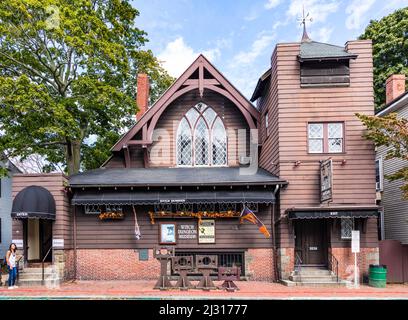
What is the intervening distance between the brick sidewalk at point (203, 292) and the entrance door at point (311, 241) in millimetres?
2031

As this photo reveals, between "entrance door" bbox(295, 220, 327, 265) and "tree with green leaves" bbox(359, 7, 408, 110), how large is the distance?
18.0 m

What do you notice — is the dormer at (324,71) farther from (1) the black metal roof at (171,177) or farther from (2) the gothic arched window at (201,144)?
(2) the gothic arched window at (201,144)

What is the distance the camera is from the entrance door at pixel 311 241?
17.3 m

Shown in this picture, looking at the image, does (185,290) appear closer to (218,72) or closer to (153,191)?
(153,191)

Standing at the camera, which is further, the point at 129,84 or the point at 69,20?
the point at 129,84

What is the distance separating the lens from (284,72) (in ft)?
57.5

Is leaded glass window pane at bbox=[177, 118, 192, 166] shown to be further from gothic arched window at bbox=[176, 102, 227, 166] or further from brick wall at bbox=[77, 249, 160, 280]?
brick wall at bbox=[77, 249, 160, 280]

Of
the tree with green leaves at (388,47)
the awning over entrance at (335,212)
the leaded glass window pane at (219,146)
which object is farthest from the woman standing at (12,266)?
the tree with green leaves at (388,47)

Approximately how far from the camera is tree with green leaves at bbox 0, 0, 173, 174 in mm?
19406

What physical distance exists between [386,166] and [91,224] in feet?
50.3

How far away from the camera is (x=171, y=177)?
18.1m

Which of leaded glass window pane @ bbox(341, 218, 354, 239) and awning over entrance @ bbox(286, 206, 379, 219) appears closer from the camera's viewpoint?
awning over entrance @ bbox(286, 206, 379, 219)

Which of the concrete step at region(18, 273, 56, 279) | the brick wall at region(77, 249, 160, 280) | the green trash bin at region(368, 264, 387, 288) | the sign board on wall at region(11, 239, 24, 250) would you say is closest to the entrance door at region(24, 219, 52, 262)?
the sign board on wall at region(11, 239, 24, 250)

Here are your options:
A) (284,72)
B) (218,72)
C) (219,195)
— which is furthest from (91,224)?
(284,72)
